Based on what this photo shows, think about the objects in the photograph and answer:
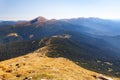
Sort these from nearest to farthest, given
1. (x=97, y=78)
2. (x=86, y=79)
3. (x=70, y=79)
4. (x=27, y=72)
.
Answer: (x=70, y=79), (x=27, y=72), (x=86, y=79), (x=97, y=78)

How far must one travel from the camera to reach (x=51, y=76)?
197 ft

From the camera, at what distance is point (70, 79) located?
61625 millimetres

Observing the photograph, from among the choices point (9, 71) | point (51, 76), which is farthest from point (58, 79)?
point (9, 71)

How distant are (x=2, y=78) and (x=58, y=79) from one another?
51.1 feet

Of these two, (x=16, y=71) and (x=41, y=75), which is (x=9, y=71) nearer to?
(x=16, y=71)

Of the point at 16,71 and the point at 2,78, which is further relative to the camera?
the point at 16,71

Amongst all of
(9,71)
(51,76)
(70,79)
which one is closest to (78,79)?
(70,79)

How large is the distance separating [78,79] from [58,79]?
11.4 meters

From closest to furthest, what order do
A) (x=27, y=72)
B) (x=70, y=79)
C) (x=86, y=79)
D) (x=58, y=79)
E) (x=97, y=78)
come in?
(x=58, y=79)
(x=70, y=79)
(x=27, y=72)
(x=86, y=79)
(x=97, y=78)

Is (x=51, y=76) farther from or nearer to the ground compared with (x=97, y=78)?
farther from the ground

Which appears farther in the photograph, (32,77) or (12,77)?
(12,77)

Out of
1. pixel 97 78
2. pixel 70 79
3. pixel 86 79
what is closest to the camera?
pixel 70 79

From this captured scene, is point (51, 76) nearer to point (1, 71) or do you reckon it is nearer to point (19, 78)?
point (19, 78)

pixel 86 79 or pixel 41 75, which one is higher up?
pixel 41 75
